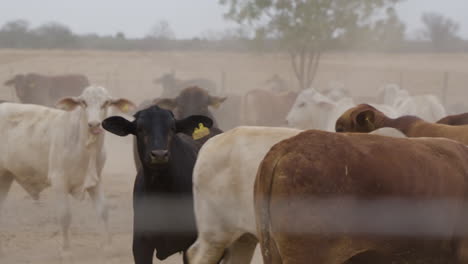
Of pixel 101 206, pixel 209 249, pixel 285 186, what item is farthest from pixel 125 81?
pixel 285 186

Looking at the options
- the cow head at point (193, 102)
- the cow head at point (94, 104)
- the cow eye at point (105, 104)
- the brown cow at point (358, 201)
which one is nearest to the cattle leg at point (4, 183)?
the cow head at point (94, 104)

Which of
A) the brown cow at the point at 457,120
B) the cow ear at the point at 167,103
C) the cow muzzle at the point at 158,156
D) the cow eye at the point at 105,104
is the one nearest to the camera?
the cow muzzle at the point at 158,156

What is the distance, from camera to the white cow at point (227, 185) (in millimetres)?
4270

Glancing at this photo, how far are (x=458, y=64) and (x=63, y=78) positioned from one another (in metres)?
23.2

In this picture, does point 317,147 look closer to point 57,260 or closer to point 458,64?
point 57,260

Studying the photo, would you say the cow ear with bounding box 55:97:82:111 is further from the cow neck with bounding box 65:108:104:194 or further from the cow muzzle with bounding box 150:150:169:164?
the cow muzzle with bounding box 150:150:169:164

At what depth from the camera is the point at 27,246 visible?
7574 millimetres

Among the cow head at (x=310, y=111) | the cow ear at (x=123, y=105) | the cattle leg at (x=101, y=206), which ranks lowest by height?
the cattle leg at (x=101, y=206)

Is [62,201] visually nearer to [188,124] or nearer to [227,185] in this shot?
[188,124]

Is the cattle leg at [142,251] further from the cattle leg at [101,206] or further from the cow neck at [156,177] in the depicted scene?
the cattle leg at [101,206]

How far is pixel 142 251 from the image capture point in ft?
15.9

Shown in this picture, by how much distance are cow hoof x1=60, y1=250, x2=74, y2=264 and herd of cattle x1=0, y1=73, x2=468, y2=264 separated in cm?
2

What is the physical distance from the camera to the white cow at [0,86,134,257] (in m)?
7.11

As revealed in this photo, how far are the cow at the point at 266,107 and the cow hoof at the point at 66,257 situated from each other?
1083cm
